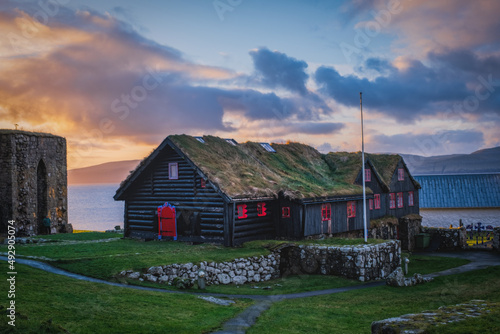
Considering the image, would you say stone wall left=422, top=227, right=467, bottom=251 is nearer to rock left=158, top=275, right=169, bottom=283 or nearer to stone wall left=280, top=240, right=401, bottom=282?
stone wall left=280, top=240, right=401, bottom=282

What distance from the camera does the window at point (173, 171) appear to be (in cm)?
3161

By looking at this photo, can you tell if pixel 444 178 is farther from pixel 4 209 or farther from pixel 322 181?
pixel 4 209

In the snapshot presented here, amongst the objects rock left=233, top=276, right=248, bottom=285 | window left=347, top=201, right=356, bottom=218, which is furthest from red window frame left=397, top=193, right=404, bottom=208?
rock left=233, top=276, right=248, bottom=285

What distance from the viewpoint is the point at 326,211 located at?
107ft

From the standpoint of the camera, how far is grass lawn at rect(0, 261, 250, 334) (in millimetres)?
12047

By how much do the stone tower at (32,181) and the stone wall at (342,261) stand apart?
25001mm

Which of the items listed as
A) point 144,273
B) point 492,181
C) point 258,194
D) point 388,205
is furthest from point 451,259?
point 144,273

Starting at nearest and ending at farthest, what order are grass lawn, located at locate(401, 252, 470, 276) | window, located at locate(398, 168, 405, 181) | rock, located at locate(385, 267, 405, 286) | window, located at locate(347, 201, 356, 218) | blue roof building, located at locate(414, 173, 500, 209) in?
1. rock, located at locate(385, 267, 405, 286)
2. grass lawn, located at locate(401, 252, 470, 276)
3. window, located at locate(347, 201, 356, 218)
4. window, located at locate(398, 168, 405, 181)
5. blue roof building, located at locate(414, 173, 500, 209)

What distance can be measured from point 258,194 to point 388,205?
73.2 ft

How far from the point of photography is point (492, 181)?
53281mm

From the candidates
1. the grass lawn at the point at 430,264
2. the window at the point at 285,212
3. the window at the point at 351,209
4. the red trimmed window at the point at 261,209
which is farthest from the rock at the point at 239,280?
the window at the point at 351,209

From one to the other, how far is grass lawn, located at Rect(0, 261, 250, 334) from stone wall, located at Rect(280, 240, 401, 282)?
8.88 meters

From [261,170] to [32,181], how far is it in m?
21.3

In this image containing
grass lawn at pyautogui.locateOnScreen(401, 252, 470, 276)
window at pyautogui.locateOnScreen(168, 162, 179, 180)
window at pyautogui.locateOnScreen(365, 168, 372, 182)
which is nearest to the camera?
grass lawn at pyautogui.locateOnScreen(401, 252, 470, 276)
